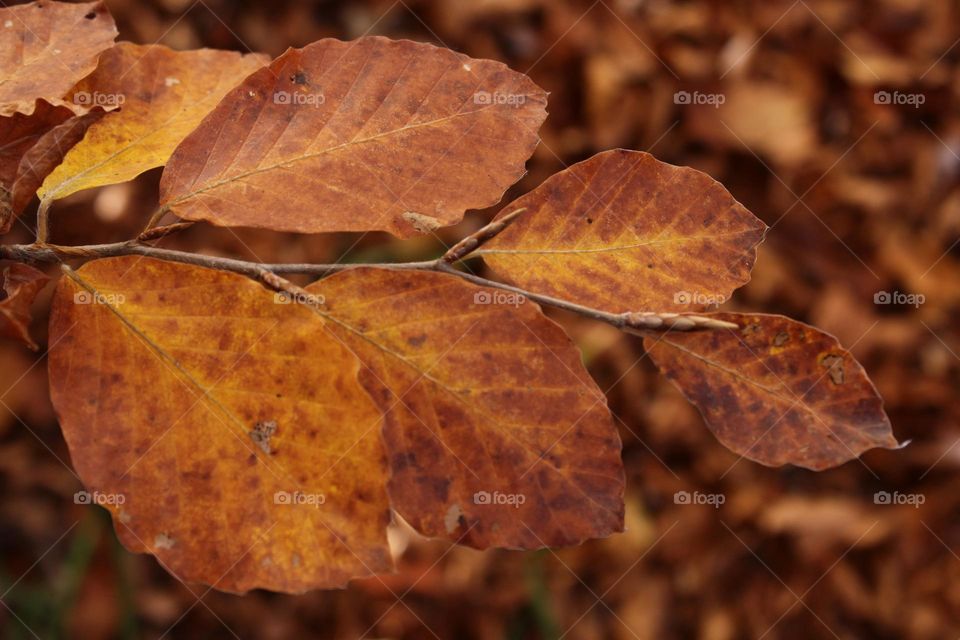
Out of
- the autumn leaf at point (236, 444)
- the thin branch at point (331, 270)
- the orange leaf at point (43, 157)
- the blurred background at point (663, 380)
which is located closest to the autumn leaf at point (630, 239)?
the thin branch at point (331, 270)

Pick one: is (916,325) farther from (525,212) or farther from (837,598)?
(525,212)

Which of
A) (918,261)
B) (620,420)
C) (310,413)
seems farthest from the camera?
(918,261)

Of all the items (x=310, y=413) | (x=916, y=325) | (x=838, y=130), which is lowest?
(x=916, y=325)

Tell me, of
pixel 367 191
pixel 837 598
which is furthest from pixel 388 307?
pixel 837 598

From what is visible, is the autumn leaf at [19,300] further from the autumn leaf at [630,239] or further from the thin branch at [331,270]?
the autumn leaf at [630,239]

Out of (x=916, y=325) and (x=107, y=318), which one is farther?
(x=916, y=325)

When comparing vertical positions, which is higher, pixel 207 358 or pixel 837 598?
pixel 207 358
